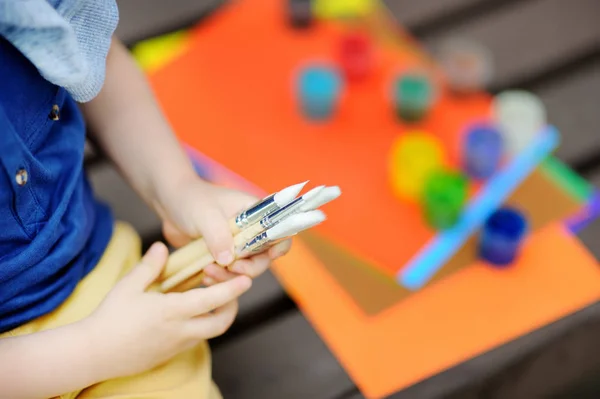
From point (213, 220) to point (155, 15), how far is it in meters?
0.58

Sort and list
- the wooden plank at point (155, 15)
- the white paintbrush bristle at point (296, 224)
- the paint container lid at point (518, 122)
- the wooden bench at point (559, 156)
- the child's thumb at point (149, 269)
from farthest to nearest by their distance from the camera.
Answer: the wooden plank at point (155, 15)
the paint container lid at point (518, 122)
the wooden bench at point (559, 156)
the child's thumb at point (149, 269)
the white paintbrush bristle at point (296, 224)

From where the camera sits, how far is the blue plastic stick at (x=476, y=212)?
0.83 m

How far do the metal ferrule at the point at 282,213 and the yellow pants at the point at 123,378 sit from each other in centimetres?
19

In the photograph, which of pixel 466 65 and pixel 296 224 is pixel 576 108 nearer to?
pixel 466 65

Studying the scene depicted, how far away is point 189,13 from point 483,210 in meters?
0.51

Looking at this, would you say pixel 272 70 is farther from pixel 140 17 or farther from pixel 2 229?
pixel 2 229

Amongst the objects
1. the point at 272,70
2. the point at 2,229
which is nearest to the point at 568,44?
the point at 272,70

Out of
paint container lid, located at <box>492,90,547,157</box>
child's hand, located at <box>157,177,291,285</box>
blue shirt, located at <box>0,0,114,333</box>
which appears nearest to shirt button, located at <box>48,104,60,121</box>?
blue shirt, located at <box>0,0,114,333</box>

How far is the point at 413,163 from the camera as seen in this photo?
0.88 m

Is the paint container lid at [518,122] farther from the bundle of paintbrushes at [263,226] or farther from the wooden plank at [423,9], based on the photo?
the bundle of paintbrushes at [263,226]

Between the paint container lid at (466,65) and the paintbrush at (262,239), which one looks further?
the paint container lid at (466,65)

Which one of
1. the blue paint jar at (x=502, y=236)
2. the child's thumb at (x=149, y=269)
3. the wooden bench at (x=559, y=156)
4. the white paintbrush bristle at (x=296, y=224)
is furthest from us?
the blue paint jar at (x=502, y=236)

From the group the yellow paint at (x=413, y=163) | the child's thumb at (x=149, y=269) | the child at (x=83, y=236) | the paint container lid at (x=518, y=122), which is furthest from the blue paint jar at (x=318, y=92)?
the child's thumb at (x=149, y=269)

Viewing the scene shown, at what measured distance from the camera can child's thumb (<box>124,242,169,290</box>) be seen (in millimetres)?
574
